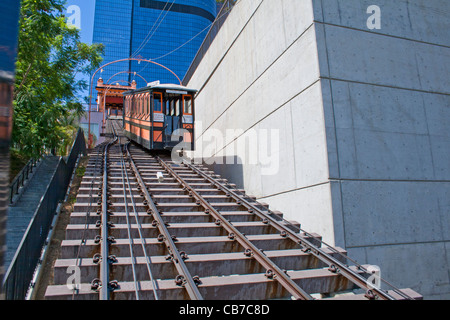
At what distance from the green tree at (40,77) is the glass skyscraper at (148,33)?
9921cm

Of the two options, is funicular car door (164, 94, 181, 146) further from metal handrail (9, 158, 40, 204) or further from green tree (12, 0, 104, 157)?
metal handrail (9, 158, 40, 204)

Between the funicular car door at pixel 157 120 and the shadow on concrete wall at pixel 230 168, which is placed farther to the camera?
the funicular car door at pixel 157 120

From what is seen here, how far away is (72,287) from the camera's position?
4.06 metres

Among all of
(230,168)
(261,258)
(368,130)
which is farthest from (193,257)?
(230,168)

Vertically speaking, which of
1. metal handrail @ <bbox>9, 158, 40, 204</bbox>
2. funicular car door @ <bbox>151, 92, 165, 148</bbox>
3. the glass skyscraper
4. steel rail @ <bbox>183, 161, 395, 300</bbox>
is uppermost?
the glass skyscraper

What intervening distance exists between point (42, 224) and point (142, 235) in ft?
8.12

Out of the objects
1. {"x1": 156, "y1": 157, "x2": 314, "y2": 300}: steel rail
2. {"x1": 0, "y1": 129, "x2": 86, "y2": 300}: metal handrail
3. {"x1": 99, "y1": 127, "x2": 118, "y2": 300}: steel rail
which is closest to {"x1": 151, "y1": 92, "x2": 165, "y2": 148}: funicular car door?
{"x1": 0, "y1": 129, "x2": 86, "y2": 300}: metal handrail

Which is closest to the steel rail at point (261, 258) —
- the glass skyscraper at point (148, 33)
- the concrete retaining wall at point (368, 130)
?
the concrete retaining wall at point (368, 130)

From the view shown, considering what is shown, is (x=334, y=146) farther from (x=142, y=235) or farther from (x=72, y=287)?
(x=72, y=287)

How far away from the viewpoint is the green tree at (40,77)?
995cm

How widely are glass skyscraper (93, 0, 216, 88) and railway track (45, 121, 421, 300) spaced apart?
106m

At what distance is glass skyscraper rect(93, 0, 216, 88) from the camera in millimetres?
110625

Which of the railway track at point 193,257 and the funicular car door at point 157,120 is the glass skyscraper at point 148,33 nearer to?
the funicular car door at point 157,120
